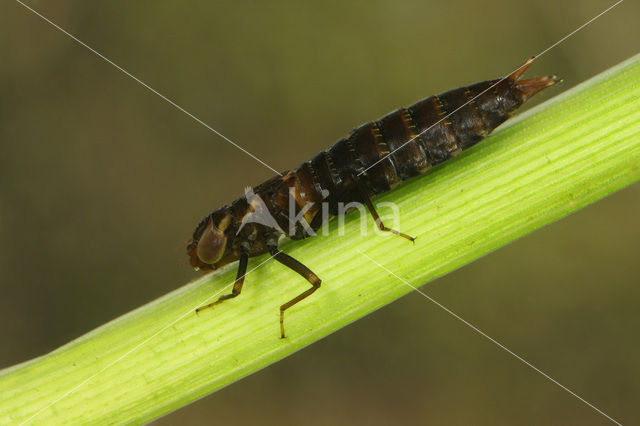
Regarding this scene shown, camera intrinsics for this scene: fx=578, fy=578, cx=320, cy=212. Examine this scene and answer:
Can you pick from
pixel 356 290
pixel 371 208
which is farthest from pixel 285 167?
pixel 356 290

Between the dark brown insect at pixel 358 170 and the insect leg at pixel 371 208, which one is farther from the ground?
the dark brown insect at pixel 358 170

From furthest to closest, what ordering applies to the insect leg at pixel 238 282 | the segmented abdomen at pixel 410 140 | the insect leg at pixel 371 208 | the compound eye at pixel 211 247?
the compound eye at pixel 211 247, the segmented abdomen at pixel 410 140, the insect leg at pixel 238 282, the insect leg at pixel 371 208

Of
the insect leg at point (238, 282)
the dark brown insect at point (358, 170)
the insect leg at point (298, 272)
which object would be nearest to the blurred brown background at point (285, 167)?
the dark brown insect at point (358, 170)

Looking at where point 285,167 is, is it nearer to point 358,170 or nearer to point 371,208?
point 358,170

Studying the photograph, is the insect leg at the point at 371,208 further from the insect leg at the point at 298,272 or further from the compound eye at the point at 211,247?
the compound eye at the point at 211,247

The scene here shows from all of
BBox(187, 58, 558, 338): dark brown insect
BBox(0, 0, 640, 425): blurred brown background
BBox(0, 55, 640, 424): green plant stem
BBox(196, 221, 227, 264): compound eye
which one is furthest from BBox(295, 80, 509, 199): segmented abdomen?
BBox(0, 0, 640, 425): blurred brown background

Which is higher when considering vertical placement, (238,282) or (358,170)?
(358,170)

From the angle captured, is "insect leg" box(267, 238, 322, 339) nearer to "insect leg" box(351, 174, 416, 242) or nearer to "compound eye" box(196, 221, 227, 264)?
"insect leg" box(351, 174, 416, 242)

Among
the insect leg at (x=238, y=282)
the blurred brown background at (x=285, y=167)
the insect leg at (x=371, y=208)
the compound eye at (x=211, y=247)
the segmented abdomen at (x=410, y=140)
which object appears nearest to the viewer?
the insect leg at (x=371, y=208)

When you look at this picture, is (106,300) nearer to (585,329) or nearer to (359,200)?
(359,200)
